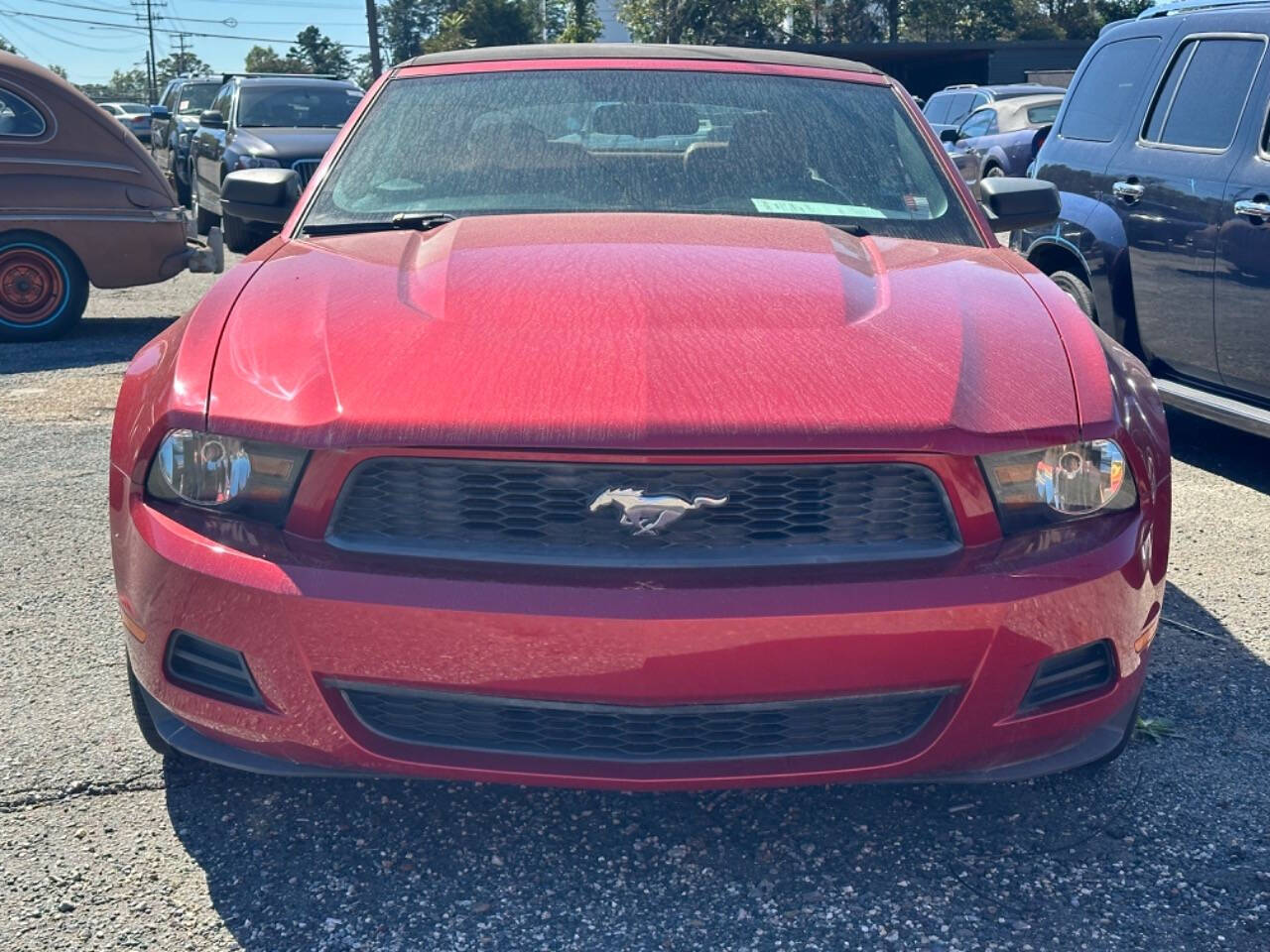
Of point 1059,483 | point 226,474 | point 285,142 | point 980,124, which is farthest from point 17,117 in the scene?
point 980,124

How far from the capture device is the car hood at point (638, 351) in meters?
2.33

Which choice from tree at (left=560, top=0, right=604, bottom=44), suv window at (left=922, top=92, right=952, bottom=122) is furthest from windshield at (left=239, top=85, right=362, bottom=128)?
tree at (left=560, top=0, right=604, bottom=44)

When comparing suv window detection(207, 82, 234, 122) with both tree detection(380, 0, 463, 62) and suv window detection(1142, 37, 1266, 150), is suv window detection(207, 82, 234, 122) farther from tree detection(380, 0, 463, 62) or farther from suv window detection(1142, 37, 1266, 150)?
tree detection(380, 0, 463, 62)

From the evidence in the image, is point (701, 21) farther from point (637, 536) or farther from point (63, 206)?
point (637, 536)

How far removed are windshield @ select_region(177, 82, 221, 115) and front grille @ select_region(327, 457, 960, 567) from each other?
1825 cm

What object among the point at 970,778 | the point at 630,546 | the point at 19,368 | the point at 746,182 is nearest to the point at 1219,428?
the point at 746,182

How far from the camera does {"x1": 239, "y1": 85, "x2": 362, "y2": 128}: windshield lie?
547 inches

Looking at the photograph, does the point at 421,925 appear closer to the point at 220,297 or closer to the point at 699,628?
the point at 699,628

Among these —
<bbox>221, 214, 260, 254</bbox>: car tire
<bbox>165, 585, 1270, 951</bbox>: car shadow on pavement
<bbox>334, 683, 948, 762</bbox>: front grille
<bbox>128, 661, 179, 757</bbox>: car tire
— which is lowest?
<bbox>165, 585, 1270, 951</bbox>: car shadow on pavement

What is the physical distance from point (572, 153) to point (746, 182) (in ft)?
1.54

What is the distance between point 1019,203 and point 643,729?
7.46 feet

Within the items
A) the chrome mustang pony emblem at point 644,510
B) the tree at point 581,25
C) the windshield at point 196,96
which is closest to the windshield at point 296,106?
the windshield at point 196,96

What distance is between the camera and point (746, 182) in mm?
3617

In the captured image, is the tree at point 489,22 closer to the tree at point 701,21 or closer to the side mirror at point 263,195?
the tree at point 701,21
